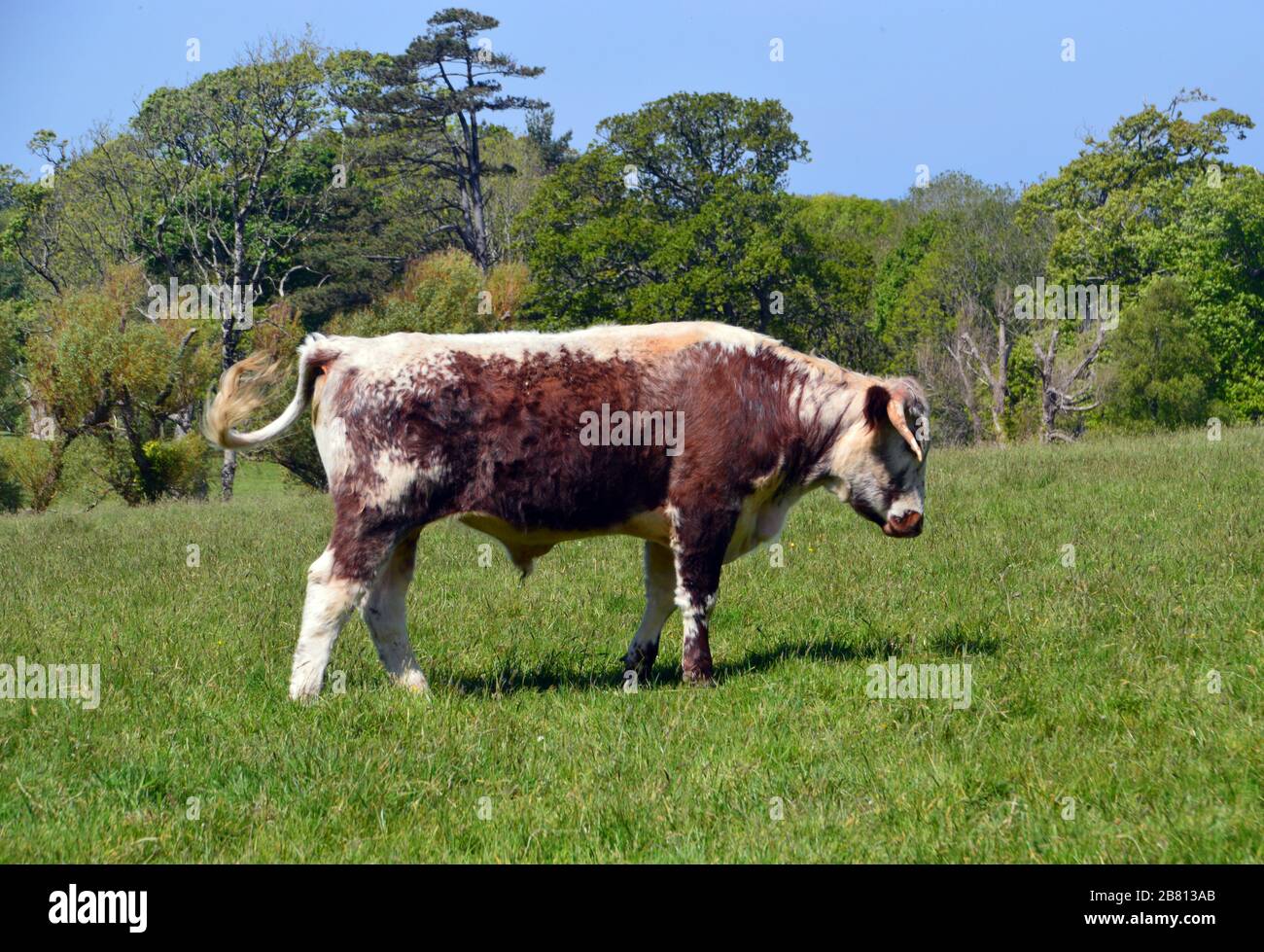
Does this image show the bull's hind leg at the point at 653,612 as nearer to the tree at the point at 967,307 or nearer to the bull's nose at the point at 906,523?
the bull's nose at the point at 906,523

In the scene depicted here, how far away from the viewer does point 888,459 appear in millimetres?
9258

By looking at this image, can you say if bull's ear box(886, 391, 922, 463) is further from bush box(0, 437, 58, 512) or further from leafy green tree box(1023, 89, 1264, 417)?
leafy green tree box(1023, 89, 1264, 417)

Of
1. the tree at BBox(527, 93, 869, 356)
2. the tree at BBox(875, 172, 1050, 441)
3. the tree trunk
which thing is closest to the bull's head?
the tree trunk

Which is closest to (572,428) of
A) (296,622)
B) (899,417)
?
(899,417)

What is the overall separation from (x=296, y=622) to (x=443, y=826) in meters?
5.22

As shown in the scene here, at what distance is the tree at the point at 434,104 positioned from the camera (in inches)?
2275

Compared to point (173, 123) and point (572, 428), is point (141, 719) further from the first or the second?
point (173, 123)

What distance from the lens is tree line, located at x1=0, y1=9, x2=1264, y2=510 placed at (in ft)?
159

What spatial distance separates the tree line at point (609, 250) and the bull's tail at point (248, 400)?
109 feet

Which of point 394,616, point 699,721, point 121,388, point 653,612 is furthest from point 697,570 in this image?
point 121,388

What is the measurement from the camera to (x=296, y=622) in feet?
34.7

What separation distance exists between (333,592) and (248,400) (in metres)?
1.54

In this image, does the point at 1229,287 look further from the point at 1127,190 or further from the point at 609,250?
the point at 609,250

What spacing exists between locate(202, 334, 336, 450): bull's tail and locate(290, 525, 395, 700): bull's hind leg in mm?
971
